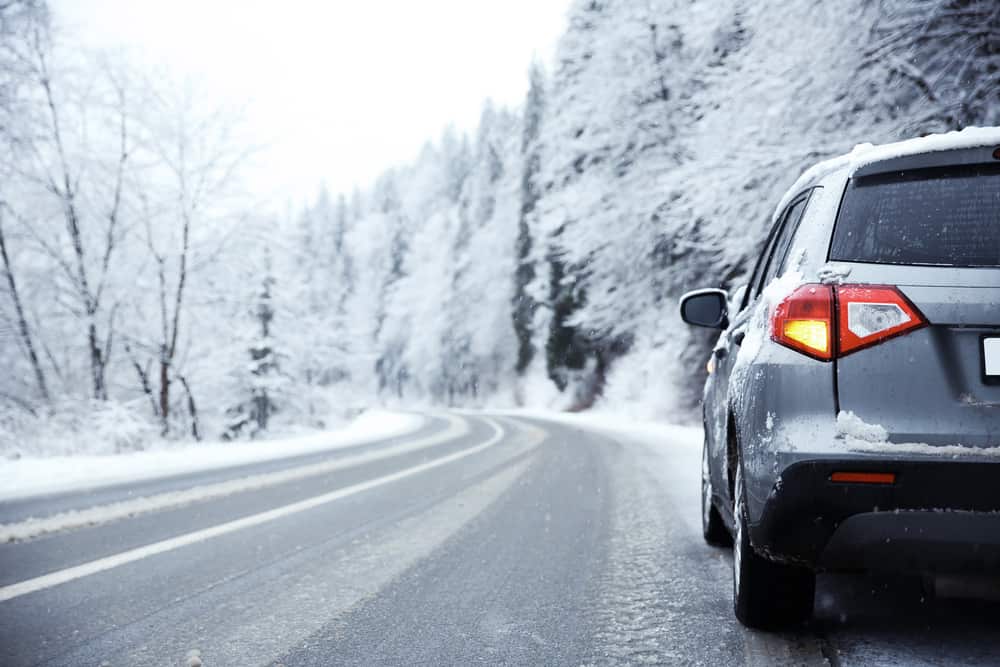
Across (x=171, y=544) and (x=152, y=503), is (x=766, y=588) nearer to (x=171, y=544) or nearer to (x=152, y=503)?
(x=171, y=544)

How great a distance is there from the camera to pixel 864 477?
2234 millimetres

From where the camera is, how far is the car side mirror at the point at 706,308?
14.6 ft

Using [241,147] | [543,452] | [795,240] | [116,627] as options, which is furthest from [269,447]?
[795,240]

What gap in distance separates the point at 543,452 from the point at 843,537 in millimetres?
10688

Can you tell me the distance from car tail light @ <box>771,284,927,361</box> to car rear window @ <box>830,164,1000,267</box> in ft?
0.50

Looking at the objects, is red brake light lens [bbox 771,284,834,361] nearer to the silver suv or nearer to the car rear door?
the silver suv

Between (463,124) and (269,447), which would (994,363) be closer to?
(269,447)

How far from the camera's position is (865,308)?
92.1 inches

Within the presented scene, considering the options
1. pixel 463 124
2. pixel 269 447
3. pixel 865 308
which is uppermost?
pixel 463 124

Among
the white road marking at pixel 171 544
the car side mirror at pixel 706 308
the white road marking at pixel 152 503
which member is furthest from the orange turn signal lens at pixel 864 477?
the white road marking at pixel 152 503

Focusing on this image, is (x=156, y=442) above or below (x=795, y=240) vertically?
below

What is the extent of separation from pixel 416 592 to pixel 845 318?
7.82ft

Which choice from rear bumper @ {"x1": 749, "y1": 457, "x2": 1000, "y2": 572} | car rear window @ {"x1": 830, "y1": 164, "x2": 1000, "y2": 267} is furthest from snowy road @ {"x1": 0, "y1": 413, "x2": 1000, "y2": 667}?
car rear window @ {"x1": 830, "y1": 164, "x2": 1000, "y2": 267}

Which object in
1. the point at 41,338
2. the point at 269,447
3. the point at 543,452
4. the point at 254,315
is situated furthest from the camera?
the point at 254,315
